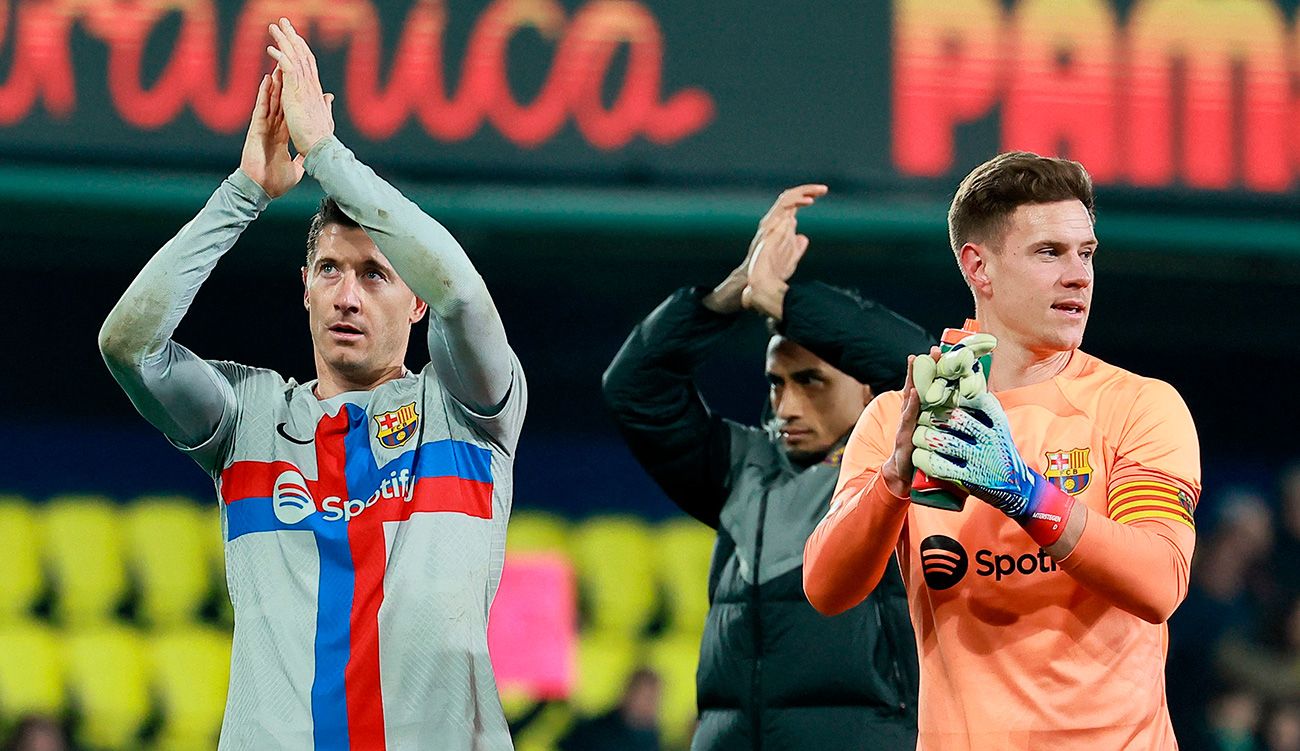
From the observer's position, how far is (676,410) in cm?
377

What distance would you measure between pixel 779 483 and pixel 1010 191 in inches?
41.8

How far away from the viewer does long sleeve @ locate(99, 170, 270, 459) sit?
2781 mm

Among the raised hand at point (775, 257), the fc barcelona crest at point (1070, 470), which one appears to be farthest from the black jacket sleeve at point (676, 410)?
the fc barcelona crest at point (1070, 470)

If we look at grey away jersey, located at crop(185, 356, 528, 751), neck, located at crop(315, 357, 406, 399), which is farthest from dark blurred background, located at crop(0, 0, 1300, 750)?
grey away jersey, located at crop(185, 356, 528, 751)

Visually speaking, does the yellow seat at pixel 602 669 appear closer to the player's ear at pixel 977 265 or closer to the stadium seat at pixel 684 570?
the stadium seat at pixel 684 570

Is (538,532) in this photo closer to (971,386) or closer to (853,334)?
(853,334)

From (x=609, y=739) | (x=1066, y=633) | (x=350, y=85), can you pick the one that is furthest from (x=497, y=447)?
(x=609, y=739)

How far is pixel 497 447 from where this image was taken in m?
2.92

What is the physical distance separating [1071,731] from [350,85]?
11.8 ft

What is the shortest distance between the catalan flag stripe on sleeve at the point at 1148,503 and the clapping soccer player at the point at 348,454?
3.24ft

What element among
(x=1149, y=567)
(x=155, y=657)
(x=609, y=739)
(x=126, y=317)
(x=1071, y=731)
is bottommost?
(x=609, y=739)

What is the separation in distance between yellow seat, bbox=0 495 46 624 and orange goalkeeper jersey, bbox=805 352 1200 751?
4.63 m

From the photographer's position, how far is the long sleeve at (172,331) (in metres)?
2.78

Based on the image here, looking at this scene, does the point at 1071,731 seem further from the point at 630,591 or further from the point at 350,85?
the point at 630,591
